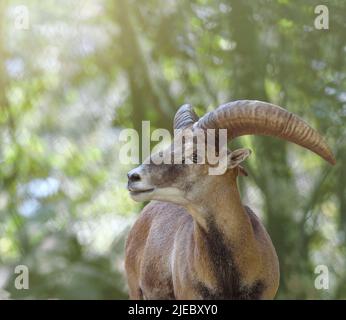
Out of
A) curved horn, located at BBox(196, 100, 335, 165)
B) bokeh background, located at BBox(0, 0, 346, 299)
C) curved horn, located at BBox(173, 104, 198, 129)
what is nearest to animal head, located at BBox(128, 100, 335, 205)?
curved horn, located at BBox(196, 100, 335, 165)

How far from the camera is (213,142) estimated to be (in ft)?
24.0

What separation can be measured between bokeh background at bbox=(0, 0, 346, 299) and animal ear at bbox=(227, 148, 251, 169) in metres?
5.38

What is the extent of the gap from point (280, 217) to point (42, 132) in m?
7.10

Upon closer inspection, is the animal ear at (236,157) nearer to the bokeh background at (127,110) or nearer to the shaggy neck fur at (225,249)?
the shaggy neck fur at (225,249)

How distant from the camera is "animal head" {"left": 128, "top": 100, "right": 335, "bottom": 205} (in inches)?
283

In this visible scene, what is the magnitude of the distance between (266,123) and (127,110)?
11435 millimetres

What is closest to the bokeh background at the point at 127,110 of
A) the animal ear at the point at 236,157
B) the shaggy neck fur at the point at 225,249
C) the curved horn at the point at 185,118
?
the curved horn at the point at 185,118

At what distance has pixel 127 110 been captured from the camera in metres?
18.6

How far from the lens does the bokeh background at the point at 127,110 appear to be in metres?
15.5

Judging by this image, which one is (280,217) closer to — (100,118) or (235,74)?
(235,74)

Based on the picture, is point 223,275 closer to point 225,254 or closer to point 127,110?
point 225,254

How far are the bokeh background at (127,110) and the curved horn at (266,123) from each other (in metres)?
5.46

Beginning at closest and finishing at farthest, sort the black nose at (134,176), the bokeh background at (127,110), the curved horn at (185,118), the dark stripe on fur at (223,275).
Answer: the black nose at (134,176)
the dark stripe on fur at (223,275)
the curved horn at (185,118)
the bokeh background at (127,110)

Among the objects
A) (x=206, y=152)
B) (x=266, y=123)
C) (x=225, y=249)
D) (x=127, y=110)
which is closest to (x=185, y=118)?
(x=206, y=152)
